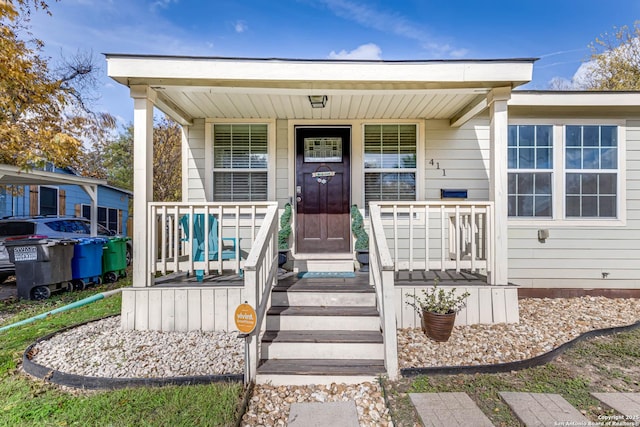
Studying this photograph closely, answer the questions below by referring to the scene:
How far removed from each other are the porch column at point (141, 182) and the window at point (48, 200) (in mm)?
9676

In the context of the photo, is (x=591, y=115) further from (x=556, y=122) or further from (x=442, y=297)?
(x=442, y=297)

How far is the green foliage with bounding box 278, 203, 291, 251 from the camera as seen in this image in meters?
4.40

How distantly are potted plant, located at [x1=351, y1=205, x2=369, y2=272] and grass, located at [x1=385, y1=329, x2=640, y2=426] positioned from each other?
1.87 metres

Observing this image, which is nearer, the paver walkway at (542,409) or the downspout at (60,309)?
the paver walkway at (542,409)

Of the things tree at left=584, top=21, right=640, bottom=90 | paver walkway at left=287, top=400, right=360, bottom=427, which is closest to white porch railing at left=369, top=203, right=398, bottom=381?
paver walkway at left=287, top=400, right=360, bottom=427

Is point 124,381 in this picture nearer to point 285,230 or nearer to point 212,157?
point 285,230

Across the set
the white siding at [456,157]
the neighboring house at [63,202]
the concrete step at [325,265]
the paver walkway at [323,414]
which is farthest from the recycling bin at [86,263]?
the white siding at [456,157]

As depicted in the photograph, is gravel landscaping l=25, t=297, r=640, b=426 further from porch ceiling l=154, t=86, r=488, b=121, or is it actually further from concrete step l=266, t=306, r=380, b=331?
porch ceiling l=154, t=86, r=488, b=121

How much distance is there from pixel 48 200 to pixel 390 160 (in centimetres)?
1138

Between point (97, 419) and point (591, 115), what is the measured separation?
6.57 meters

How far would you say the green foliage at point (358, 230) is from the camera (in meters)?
4.34

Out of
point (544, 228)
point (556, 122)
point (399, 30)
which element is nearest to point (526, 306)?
point (544, 228)

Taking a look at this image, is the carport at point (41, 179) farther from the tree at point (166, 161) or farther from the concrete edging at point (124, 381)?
the concrete edging at point (124, 381)

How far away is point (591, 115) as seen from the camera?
4.77 metres
